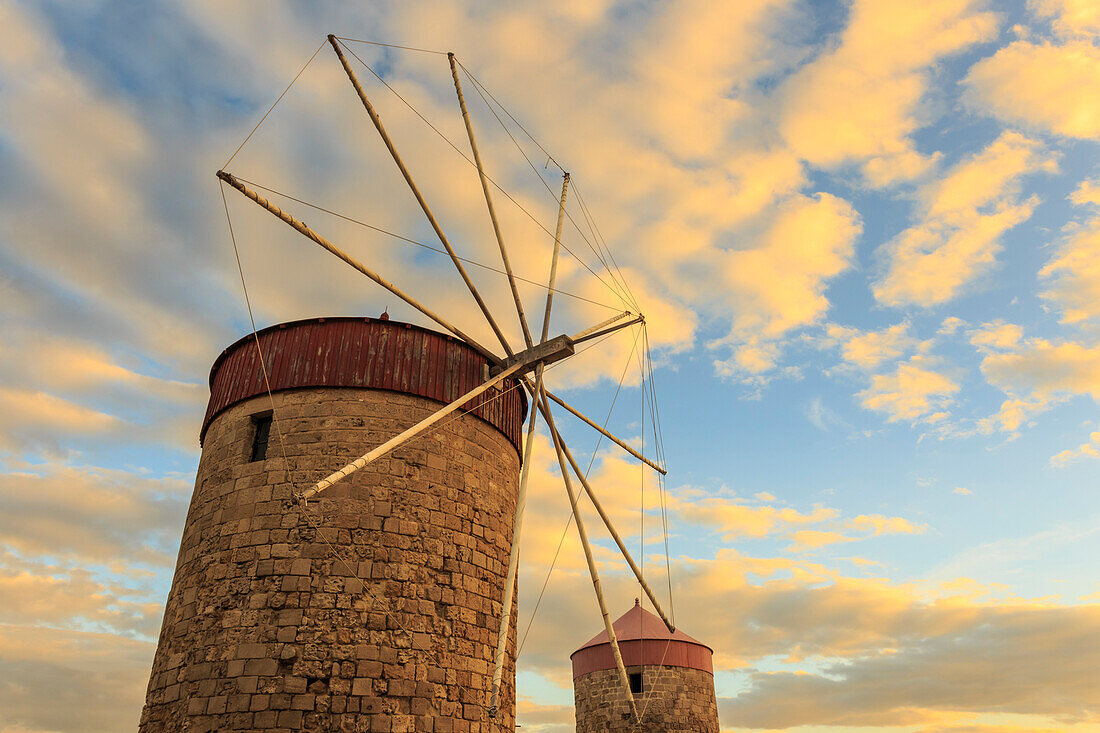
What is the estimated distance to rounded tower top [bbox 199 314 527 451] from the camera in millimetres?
12672

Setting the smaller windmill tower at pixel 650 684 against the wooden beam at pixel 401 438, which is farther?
the smaller windmill tower at pixel 650 684

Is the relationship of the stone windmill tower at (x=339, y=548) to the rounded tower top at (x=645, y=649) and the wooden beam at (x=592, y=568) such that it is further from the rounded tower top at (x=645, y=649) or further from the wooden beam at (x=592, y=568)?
the rounded tower top at (x=645, y=649)

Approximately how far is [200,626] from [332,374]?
4338 mm

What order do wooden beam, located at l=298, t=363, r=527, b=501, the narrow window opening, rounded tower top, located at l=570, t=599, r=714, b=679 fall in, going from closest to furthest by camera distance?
wooden beam, located at l=298, t=363, r=527, b=501, the narrow window opening, rounded tower top, located at l=570, t=599, r=714, b=679

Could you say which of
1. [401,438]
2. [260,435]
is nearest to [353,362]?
[260,435]

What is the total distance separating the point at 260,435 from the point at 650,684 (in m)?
16.0

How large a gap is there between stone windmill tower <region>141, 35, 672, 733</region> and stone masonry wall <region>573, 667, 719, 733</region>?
1145 cm

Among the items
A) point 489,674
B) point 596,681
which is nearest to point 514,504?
point 489,674

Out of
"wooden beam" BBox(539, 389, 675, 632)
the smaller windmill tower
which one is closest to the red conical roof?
the smaller windmill tower

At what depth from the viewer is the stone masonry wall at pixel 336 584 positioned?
1034 centimetres

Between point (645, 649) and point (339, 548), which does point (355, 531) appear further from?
point (645, 649)

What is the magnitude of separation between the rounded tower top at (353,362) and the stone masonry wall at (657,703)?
13.5 m

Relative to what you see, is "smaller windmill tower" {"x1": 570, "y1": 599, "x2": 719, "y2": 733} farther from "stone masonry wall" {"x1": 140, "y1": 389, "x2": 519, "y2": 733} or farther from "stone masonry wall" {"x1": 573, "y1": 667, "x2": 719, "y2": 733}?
"stone masonry wall" {"x1": 140, "y1": 389, "x2": 519, "y2": 733}

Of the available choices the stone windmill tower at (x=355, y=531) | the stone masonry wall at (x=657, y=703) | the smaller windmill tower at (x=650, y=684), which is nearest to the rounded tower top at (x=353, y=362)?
the stone windmill tower at (x=355, y=531)
